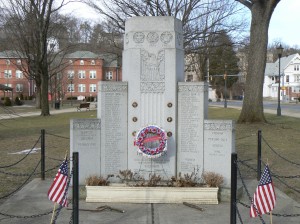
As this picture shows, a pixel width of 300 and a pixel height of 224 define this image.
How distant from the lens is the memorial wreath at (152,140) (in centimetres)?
827

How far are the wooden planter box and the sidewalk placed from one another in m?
0.16

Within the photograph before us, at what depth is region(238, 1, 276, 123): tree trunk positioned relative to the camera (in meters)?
24.7

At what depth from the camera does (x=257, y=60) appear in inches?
977

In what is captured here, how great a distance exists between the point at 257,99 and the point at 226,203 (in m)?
17.6

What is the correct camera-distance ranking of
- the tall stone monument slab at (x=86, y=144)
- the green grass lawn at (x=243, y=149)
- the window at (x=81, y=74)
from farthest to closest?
the window at (x=81, y=74) < the green grass lawn at (x=243, y=149) < the tall stone monument slab at (x=86, y=144)

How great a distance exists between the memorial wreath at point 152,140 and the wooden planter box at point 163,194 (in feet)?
2.23

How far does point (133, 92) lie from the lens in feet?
28.3

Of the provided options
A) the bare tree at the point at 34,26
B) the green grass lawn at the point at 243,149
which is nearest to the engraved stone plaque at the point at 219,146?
the green grass lawn at the point at 243,149

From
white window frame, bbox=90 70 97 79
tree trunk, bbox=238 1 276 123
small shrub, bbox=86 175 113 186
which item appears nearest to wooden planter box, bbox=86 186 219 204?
small shrub, bbox=86 175 113 186

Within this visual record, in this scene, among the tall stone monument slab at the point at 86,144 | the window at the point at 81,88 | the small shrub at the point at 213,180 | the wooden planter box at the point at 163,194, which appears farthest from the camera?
the window at the point at 81,88

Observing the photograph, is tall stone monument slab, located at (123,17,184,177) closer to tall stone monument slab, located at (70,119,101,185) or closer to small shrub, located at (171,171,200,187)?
small shrub, located at (171,171,200,187)

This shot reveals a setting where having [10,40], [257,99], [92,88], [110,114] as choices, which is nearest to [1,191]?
[110,114]

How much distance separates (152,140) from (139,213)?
1.54 metres

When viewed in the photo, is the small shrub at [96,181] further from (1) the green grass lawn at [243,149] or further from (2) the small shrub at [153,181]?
(1) the green grass lawn at [243,149]
